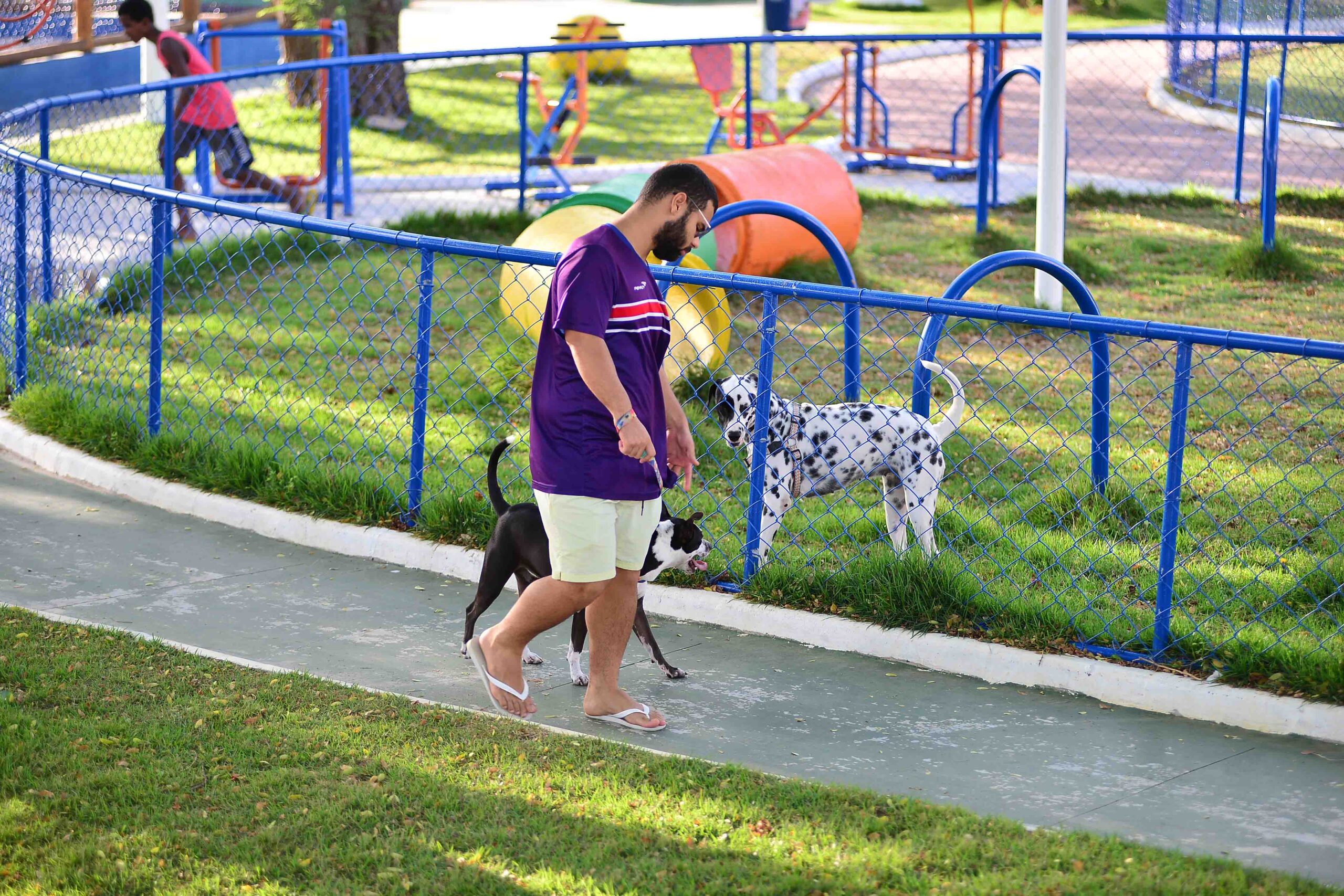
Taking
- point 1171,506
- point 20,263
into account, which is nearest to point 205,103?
point 20,263

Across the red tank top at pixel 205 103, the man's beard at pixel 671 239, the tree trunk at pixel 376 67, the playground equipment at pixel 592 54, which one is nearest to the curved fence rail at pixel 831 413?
the man's beard at pixel 671 239

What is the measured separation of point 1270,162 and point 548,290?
18.2 feet

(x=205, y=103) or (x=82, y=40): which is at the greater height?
(x=82, y=40)

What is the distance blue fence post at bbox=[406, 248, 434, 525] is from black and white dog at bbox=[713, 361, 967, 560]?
1.25 metres

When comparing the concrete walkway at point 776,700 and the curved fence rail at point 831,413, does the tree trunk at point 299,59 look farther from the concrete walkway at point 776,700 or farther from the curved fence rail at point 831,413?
the concrete walkway at point 776,700

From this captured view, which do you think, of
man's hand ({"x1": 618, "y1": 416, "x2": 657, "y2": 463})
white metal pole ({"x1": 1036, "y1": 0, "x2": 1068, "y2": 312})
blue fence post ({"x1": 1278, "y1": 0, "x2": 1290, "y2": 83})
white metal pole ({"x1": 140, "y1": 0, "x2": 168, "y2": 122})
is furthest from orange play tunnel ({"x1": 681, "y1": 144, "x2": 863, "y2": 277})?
white metal pole ({"x1": 140, "y1": 0, "x2": 168, "y2": 122})

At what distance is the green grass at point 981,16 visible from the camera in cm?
3347

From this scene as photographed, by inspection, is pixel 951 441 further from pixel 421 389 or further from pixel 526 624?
pixel 526 624

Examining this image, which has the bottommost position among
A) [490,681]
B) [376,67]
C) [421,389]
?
[490,681]

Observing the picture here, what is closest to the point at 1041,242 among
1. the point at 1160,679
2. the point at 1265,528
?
the point at 1265,528

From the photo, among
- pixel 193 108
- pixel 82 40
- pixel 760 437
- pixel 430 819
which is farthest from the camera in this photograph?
pixel 82 40

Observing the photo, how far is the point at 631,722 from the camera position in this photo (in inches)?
176

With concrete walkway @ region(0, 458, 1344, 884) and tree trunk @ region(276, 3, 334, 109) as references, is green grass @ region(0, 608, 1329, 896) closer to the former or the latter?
concrete walkway @ region(0, 458, 1344, 884)

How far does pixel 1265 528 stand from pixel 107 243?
350 inches
